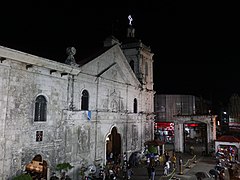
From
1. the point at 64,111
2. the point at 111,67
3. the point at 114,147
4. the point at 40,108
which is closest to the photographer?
the point at 40,108

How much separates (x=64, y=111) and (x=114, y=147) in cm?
1204

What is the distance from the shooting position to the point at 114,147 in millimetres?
28016

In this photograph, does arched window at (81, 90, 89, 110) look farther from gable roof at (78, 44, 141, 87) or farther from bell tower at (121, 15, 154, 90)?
bell tower at (121, 15, 154, 90)

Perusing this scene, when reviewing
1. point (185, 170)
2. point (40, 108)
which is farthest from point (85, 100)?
point (185, 170)

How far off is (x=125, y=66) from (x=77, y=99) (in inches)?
376

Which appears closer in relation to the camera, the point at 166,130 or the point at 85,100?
the point at 85,100

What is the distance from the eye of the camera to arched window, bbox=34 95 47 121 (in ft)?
52.1

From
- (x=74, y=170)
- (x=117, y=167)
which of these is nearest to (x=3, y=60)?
(x=74, y=170)

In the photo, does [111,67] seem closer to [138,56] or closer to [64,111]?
[138,56]

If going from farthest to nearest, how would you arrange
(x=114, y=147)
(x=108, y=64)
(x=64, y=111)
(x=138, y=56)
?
1. (x=138, y=56)
2. (x=114, y=147)
3. (x=108, y=64)
4. (x=64, y=111)

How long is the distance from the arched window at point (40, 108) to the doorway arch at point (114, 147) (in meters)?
10.5

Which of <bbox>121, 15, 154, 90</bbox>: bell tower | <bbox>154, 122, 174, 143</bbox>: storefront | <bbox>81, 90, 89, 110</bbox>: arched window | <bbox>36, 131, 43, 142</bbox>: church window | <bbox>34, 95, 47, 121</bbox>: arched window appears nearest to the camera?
<bbox>36, 131, 43, 142</bbox>: church window

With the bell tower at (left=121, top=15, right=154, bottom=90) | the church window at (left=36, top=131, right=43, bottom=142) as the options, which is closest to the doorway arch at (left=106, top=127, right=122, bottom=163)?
the bell tower at (left=121, top=15, right=154, bottom=90)

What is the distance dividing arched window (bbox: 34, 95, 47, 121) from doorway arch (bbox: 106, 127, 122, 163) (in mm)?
10543
